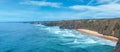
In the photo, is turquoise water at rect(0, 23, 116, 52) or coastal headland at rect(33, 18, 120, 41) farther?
coastal headland at rect(33, 18, 120, 41)

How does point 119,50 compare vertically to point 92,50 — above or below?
above

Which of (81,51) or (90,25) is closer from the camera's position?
(81,51)


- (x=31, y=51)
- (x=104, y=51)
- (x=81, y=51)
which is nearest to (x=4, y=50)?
(x=31, y=51)

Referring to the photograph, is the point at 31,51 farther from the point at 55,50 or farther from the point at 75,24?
the point at 75,24

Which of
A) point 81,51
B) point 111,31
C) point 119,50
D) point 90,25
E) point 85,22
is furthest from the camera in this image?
point 85,22

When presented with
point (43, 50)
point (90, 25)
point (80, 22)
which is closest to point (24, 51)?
point (43, 50)

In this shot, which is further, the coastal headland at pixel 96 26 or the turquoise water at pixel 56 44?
the coastal headland at pixel 96 26

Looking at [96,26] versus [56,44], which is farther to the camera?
[96,26]

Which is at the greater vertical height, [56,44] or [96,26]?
[96,26]

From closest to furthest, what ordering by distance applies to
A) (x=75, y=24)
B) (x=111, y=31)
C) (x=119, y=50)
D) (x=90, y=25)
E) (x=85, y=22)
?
1. (x=119, y=50)
2. (x=111, y=31)
3. (x=90, y=25)
4. (x=85, y=22)
5. (x=75, y=24)
